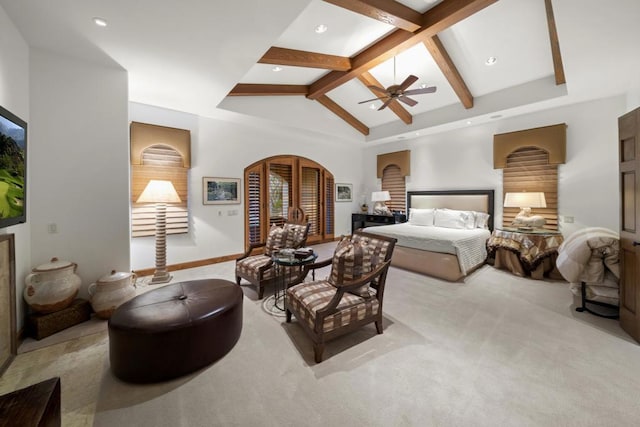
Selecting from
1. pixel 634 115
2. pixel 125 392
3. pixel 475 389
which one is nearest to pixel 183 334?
pixel 125 392

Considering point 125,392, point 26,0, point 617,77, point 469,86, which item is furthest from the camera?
point 469,86

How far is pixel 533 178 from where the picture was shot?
15.5 ft

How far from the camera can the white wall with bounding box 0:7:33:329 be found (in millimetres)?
2135

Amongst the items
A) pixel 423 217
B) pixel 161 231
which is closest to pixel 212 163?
pixel 161 231

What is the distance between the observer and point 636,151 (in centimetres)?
230

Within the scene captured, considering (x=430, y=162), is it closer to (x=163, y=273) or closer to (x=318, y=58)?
(x=318, y=58)

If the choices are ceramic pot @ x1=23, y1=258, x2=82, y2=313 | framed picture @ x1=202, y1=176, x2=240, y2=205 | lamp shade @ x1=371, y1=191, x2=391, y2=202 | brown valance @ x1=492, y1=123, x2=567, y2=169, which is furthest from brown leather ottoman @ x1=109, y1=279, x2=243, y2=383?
brown valance @ x1=492, y1=123, x2=567, y2=169

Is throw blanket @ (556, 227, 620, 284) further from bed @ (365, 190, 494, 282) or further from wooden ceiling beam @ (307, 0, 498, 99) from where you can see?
wooden ceiling beam @ (307, 0, 498, 99)

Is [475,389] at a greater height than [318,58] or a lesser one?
lesser

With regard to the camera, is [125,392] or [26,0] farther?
[26,0]

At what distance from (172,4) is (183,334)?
272 centimetres

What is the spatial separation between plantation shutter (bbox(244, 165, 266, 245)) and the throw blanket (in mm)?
5249

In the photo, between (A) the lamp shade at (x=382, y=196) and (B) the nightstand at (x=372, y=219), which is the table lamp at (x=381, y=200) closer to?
(A) the lamp shade at (x=382, y=196)

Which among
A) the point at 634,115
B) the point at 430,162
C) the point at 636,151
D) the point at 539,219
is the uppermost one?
the point at 430,162
